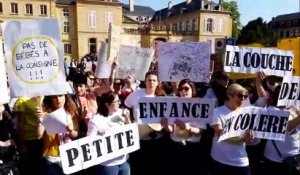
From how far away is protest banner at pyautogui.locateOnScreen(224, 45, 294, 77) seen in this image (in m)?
5.12

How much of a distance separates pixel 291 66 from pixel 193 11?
68797 millimetres

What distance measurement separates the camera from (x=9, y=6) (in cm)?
5275

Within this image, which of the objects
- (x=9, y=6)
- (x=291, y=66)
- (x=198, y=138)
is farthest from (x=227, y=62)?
(x=9, y=6)

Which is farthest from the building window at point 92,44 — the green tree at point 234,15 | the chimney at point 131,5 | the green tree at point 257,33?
the chimney at point 131,5

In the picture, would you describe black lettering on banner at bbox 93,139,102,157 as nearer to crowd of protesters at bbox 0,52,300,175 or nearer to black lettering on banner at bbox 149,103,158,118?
crowd of protesters at bbox 0,52,300,175

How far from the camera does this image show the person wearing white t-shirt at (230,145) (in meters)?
3.89

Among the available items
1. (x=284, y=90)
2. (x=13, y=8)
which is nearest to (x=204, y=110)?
(x=284, y=90)

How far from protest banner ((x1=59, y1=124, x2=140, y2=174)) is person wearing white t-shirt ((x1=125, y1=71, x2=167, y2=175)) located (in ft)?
0.93

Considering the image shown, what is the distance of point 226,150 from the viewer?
4.01 metres

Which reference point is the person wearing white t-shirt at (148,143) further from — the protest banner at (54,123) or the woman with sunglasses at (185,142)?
the protest banner at (54,123)

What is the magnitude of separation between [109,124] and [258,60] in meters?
2.49

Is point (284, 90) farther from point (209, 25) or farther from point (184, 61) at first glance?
point (209, 25)

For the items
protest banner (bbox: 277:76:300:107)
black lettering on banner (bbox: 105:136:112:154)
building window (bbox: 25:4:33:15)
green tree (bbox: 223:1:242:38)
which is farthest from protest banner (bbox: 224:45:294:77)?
green tree (bbox: 223:1:242:38)

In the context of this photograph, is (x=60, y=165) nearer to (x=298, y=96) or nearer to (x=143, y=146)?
(x=143, y=146)
